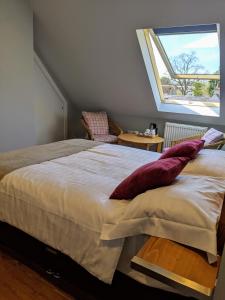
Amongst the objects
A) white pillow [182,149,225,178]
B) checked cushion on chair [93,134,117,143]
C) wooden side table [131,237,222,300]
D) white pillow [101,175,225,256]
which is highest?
checked cushion on chair [93,134,117,143]

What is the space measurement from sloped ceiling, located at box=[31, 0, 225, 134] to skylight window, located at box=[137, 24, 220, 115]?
8.5 inches

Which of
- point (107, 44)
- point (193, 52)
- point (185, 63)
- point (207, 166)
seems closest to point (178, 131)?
point (185, 63)

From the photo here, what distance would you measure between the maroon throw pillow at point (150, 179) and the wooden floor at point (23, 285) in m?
0.77

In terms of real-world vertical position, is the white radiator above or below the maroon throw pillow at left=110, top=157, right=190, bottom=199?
above

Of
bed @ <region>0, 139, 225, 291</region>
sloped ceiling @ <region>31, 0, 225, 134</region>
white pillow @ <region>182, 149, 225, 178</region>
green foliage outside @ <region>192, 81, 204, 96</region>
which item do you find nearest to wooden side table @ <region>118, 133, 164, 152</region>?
sloped ceiling @ <region>31, 0, 225, 134</region>

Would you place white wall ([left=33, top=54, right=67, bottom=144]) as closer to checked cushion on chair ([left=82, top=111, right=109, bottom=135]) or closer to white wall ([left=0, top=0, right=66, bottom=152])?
white wall ([left=0, top=0, right=66, bottom=152])

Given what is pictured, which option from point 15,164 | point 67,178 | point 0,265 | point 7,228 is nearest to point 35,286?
point 0,265

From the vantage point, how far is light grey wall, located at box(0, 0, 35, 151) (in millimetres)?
3168

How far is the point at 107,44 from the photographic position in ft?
10.8

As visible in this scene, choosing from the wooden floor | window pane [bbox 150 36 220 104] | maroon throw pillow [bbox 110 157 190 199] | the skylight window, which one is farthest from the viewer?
window pane [bbox 150 36 220 104]

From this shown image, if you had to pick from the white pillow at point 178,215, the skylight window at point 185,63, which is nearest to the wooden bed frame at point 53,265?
the white pillow at point 178,215

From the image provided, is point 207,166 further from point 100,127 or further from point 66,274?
point 100,127

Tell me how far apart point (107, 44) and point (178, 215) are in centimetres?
280

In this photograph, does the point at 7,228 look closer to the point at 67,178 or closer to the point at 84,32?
the point at 67,178
